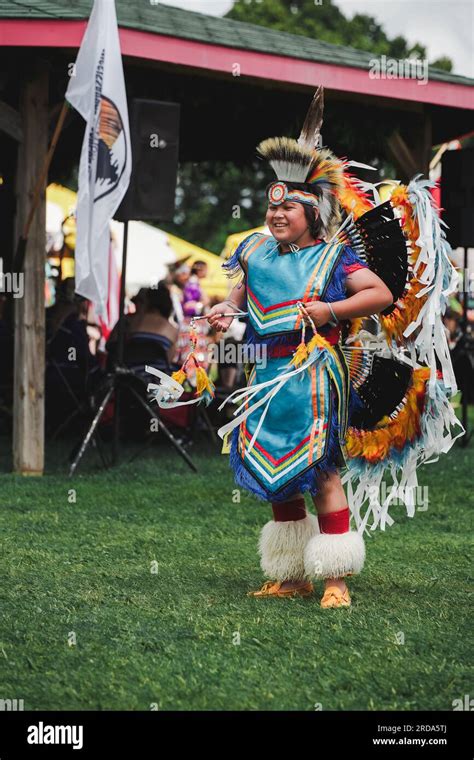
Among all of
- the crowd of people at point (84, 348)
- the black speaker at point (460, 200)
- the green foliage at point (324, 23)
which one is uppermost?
the green foliage at point (324, 23)

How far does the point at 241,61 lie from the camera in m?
8.95

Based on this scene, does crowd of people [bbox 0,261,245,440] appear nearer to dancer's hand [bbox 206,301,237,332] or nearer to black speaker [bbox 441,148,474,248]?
black speaker [bbox 441,148,474,248]

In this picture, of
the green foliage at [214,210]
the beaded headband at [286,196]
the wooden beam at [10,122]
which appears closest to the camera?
the beaded headband at [286,196]

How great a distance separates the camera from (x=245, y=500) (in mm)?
7754

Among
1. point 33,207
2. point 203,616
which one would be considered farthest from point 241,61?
point 203,616

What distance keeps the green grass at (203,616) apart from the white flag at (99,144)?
1439mm

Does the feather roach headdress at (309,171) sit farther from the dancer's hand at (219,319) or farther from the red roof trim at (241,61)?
the red roof trim at (241,61)

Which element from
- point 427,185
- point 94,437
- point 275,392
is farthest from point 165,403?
point 94,437

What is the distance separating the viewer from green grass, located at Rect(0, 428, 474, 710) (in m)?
3.71

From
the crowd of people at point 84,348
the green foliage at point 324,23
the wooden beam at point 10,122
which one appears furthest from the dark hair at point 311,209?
the green foliage at point 324,23

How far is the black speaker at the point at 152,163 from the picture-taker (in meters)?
8.52

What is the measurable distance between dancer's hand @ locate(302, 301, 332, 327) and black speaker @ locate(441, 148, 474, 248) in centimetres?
582

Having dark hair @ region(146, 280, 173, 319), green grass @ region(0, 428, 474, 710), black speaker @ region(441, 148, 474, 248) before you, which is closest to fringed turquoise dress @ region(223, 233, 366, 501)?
green grass @ region(0, 428, 474, 710)
